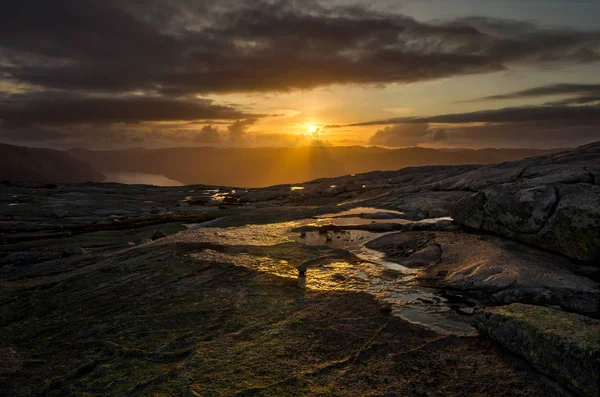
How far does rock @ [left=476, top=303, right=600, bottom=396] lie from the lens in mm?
7492

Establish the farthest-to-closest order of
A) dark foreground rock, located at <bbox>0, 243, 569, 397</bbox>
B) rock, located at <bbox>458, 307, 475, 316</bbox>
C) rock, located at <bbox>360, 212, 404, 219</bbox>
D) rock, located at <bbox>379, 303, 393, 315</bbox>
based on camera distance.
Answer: rock, located at <bbox>360, 212, 404, 219</bbox>
rock, located at <bbox>379, 303, 393, 315</bbox>
rock, located at <bbox>458, 307, 475, 316</bbox>
dark foreground rock, located at <bbox>0, 243, 569, 397</bbox>

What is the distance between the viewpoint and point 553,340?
828 centimetres

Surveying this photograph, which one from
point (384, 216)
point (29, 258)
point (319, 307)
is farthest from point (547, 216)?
point (29, 258)

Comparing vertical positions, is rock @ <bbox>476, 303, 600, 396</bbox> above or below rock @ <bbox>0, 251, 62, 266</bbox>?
above

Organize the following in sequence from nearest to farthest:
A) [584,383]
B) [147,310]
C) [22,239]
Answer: [584,383]
[147,310]
[22,239]

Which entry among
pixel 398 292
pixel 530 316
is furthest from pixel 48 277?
pixel 530 316

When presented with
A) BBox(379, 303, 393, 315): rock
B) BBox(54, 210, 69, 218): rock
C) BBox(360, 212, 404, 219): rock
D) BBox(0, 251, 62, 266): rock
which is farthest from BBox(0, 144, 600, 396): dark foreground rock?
BBox(54, 210, 69, 218): rock

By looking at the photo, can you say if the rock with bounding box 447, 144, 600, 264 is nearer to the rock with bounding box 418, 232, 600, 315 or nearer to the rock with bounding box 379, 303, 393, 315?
the rock with bounding box 418, 232, 600, 315

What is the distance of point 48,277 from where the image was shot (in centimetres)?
2130

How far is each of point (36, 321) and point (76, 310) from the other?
1511 millimetres

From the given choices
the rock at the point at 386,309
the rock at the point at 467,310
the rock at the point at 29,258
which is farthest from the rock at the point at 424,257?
the rock at the point at 29,258

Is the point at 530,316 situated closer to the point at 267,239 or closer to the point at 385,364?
the point at 385,364

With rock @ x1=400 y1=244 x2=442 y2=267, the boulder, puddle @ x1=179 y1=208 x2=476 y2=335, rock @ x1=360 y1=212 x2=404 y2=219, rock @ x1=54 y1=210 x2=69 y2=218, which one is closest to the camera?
puddle @ x1=179 y1=208 x2=476 y2=335

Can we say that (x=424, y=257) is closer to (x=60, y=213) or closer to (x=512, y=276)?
(x=512, y=276)
